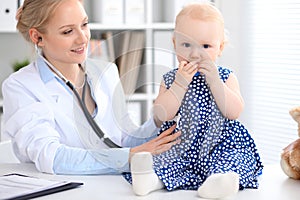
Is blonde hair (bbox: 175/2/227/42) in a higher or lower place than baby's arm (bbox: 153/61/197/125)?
higher

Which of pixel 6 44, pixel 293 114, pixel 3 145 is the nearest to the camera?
pixel 293 114

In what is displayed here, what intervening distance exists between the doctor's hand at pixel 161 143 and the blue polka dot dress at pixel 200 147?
0.01m

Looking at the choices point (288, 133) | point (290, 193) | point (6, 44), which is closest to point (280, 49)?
point (288, 133)

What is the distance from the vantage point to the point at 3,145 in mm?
2242

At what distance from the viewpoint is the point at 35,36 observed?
1973 mm

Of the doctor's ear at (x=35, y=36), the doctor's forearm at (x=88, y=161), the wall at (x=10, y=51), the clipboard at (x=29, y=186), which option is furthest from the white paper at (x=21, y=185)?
the wall at (x=10, y=51)

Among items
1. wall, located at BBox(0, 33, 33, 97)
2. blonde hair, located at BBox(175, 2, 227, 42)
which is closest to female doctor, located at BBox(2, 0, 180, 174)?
blonde hair, located at BBox(175, 2, 227, 42)

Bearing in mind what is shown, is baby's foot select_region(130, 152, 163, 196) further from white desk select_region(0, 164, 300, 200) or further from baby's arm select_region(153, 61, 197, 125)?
baby's arm select_region(153, 61, 197, 125)

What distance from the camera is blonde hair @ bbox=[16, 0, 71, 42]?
6.11 feet

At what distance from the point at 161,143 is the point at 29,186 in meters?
0.34

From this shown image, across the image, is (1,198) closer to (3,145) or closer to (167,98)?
(167,98)

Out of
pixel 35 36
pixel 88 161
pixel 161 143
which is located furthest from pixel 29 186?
pixel 35 36

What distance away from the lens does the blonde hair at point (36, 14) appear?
186 cm

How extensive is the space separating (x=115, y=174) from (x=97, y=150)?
0.31 ft
